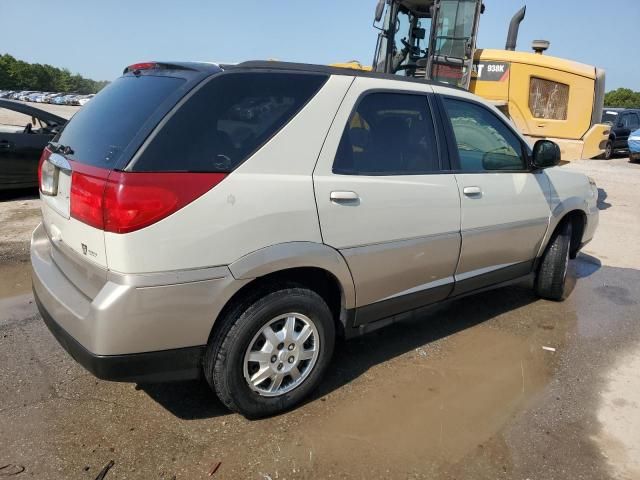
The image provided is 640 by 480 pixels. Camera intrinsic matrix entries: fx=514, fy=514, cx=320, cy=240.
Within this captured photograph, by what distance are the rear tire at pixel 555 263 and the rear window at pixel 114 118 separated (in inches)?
139

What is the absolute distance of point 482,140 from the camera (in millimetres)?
3838

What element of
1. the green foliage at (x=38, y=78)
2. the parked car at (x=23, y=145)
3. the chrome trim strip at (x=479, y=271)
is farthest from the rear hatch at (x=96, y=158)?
the green foliage at (x=38, y=78)

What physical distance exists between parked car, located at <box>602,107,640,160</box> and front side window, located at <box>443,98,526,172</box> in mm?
17703

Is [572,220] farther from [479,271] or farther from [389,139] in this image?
[389,139]

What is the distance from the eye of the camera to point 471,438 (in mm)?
2756

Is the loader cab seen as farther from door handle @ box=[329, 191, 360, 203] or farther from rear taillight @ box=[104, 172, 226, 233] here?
rear taillight @ box=[104, 172, 226, 233]

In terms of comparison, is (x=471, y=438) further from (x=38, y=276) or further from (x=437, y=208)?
(x=38, y=276)

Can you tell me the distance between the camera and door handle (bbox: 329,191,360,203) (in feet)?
8.99

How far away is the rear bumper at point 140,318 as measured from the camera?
7.32ft

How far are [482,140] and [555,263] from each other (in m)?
1.48

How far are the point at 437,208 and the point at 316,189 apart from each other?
0.99m

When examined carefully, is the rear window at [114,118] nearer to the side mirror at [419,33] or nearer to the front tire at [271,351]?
the front tire at [271,351]

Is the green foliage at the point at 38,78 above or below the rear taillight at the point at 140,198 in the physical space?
above

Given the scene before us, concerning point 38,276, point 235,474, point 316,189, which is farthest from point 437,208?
point 38,276
